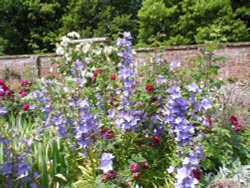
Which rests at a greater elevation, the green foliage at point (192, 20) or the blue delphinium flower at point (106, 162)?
the green foliage at point (192, 20)

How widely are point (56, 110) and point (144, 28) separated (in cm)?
1121

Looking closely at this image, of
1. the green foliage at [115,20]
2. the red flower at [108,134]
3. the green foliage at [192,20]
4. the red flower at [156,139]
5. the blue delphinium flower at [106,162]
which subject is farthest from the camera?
the green foliage at [115,20]

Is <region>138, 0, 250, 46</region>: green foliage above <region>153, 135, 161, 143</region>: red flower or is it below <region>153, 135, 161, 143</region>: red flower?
above

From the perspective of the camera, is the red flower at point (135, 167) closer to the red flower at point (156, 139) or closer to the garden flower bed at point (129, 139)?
the garden flower bed at point (129, 139)

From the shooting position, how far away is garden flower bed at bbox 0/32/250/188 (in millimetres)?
2490

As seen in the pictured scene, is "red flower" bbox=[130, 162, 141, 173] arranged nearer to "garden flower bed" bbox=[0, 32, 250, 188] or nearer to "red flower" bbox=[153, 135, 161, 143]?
"garden flower bed" bbox=[0, 32, 250, 188]

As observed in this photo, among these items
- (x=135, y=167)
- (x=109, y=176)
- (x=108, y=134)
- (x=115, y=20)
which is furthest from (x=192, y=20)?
(x=109, y=176)

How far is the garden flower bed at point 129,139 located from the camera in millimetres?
2490

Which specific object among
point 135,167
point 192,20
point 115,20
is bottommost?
point 135,167

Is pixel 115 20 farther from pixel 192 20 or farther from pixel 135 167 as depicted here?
pixel 135 167

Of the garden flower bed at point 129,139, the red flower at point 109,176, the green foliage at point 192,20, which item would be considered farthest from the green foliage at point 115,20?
the red flower at point 109,176

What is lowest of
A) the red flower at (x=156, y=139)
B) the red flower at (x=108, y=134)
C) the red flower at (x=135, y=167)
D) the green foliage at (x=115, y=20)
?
the red flower at (x=135, y=167)

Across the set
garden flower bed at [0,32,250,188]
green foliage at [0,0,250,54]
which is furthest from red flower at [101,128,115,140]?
green foliage at [0,0,250,54]

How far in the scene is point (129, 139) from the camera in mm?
2881
